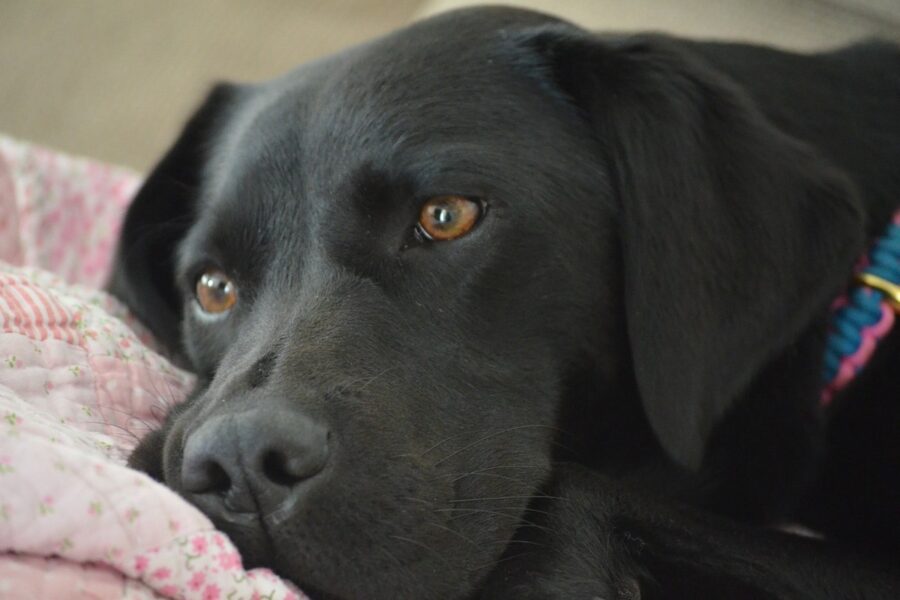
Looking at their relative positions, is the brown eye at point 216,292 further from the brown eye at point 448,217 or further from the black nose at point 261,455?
the black nose at point 261,455

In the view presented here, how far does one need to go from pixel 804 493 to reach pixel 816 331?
0.78 ft

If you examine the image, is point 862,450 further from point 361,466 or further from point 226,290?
point 226,290

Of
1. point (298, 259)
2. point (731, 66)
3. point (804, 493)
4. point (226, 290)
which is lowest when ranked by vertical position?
point (804, 493)

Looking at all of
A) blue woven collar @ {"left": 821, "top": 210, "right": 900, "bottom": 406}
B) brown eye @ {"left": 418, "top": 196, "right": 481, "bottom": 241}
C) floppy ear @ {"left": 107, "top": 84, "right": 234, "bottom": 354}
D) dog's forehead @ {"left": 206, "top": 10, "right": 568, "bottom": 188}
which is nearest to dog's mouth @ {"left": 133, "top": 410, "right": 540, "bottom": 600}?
brown eye @ {"left": 418, "top": 196, "right": 481, "bottom": 241}

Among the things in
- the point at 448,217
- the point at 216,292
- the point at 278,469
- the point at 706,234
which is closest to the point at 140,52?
the point at 216,292

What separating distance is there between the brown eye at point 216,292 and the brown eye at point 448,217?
335 millimetres

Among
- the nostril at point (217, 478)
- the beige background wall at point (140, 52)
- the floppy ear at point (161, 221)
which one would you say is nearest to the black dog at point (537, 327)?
the nostril at point (217, 478)

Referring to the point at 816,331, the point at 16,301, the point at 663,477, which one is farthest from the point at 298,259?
the point at 816,331

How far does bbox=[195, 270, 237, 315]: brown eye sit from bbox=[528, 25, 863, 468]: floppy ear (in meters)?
0.55

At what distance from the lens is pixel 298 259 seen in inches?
45.5

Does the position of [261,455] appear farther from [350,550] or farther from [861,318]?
[861,318]

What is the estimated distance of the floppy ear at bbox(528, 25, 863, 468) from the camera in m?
1.11

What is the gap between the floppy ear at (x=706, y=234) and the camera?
3.63 feet

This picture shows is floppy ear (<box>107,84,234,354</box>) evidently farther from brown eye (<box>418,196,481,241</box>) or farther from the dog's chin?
the dog's chin
